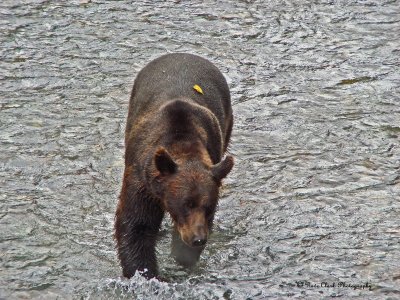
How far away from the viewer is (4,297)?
27.6 ft

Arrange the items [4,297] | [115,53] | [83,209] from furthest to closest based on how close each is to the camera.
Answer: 1. [115,53]
2. [83,209]
3. [4,297]

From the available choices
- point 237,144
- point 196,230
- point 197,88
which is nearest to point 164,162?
point 196,230

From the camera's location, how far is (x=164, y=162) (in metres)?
8.05

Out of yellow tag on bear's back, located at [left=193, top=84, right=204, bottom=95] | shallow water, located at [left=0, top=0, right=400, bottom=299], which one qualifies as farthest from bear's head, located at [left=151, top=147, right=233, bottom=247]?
yellow tag on bear's back, located at [left=193, top=84, right=204, bottom=95]

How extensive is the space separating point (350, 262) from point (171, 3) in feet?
26.7

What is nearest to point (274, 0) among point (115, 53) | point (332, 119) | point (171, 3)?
point (171, 3)

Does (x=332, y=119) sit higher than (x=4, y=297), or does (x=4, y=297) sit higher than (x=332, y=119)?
(x=4, y=297)

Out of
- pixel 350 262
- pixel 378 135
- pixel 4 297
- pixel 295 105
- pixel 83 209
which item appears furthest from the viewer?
pixel 295 105

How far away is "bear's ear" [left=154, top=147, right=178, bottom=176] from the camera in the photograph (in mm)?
7992

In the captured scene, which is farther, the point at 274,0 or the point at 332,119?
the point at 274,0

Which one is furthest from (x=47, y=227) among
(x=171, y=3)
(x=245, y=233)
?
(x=171, y=3)

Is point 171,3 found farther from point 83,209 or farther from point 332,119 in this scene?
point 83,209

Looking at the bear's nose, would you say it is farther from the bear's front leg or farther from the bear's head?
the bear's front leg

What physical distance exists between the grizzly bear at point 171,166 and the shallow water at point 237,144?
1.01 feet
